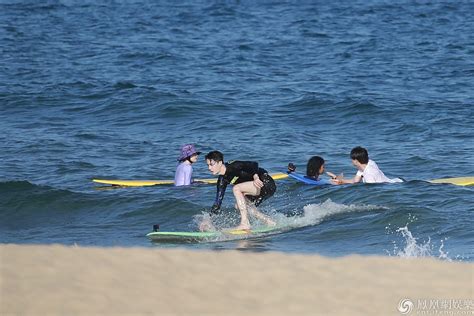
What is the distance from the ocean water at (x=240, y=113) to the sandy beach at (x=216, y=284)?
7.28ft

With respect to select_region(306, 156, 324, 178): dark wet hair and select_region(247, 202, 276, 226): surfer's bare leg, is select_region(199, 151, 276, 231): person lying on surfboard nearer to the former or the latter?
select_region(247, 202, 276, 226): surfer's bare leg

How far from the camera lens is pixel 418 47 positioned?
29.7 metres

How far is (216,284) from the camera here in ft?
25.1

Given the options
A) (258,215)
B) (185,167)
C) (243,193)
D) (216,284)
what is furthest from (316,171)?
(216,284)

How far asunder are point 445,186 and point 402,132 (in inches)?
243

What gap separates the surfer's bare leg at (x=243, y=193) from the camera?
38.3 feet

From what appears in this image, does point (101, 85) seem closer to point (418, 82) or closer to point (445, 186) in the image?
point (418, 82)

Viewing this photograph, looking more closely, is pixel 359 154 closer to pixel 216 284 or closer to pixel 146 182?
pixel 146 182

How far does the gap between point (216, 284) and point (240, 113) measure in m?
14.7

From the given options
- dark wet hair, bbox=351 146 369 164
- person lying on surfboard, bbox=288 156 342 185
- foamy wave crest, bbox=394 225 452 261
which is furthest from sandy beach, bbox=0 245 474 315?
person lying on surfboard, bbox=288 156 342 185

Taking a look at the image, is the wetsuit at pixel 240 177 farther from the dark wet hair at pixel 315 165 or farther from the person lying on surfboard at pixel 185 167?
the person lying on surfboard at pixel 185 167

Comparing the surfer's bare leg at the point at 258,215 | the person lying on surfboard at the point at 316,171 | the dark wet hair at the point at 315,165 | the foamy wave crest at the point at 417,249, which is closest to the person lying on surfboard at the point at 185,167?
the person lying on surfboard at the point at 316,171

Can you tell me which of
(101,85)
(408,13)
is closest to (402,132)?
(101,85)

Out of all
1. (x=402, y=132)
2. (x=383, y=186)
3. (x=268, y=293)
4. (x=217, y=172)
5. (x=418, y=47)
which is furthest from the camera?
(x=418, y=47)
